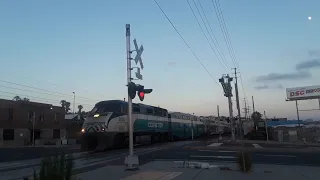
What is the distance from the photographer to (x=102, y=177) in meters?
12.4

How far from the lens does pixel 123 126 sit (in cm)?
2786

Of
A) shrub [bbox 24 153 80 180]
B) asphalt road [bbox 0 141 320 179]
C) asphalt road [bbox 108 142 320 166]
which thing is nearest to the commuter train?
asphalt road [bbox 0 141 320 179]

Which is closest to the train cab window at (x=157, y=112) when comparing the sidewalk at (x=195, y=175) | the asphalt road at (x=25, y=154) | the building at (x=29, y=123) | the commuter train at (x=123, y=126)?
the commuter train at (x=123, y=126)

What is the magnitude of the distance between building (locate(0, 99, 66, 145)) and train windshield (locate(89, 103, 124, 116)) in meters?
35.6

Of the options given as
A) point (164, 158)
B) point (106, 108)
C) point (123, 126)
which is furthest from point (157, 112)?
point (164, 158)

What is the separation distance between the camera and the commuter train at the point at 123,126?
25859mm

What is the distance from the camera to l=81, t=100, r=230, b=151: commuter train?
25.9 metres

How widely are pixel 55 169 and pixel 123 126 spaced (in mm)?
21301

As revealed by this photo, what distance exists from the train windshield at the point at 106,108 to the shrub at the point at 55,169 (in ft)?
66.0

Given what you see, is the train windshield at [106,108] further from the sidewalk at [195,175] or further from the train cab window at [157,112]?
the sidewalk at [195,175]

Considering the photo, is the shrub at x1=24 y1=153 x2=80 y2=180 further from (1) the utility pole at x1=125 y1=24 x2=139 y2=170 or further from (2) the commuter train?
(2) the commuter train

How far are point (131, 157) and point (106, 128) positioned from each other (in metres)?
11.9

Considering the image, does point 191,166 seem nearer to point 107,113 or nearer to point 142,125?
point 107,113

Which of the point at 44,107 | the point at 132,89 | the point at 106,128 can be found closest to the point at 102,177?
the point at 132,89
